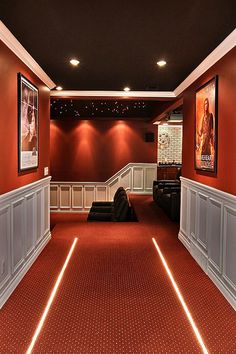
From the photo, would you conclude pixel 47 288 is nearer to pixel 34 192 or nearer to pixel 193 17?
pixel 34 192

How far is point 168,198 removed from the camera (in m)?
7.12

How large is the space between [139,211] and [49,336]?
204 inches

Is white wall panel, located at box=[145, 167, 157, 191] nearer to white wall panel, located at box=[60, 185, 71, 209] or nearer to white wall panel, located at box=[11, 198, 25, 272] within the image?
white wall panel, located at box=[60, 185, 71, 209]

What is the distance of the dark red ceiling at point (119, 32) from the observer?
8.41 ft

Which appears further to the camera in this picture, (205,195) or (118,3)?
(205,195)

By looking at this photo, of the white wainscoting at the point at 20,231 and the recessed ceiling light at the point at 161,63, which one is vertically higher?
the recessed ceiling light at the point at 161,63

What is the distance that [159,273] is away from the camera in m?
3.87

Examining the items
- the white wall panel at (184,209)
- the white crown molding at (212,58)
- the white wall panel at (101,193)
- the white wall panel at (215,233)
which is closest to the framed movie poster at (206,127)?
the white crown molding at (212,58)

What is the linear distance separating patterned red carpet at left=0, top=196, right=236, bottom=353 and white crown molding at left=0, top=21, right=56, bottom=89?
244 cm

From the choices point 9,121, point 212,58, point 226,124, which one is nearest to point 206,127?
point 226,124

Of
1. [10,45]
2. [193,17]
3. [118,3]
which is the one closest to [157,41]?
[193,17]

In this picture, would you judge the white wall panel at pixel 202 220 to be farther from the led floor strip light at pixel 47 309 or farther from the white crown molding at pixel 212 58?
the led floor strip light at pixel 47 309

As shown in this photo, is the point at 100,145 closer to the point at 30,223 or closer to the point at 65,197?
the point at 65,197

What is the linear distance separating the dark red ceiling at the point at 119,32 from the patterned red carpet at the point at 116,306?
2.50 m
